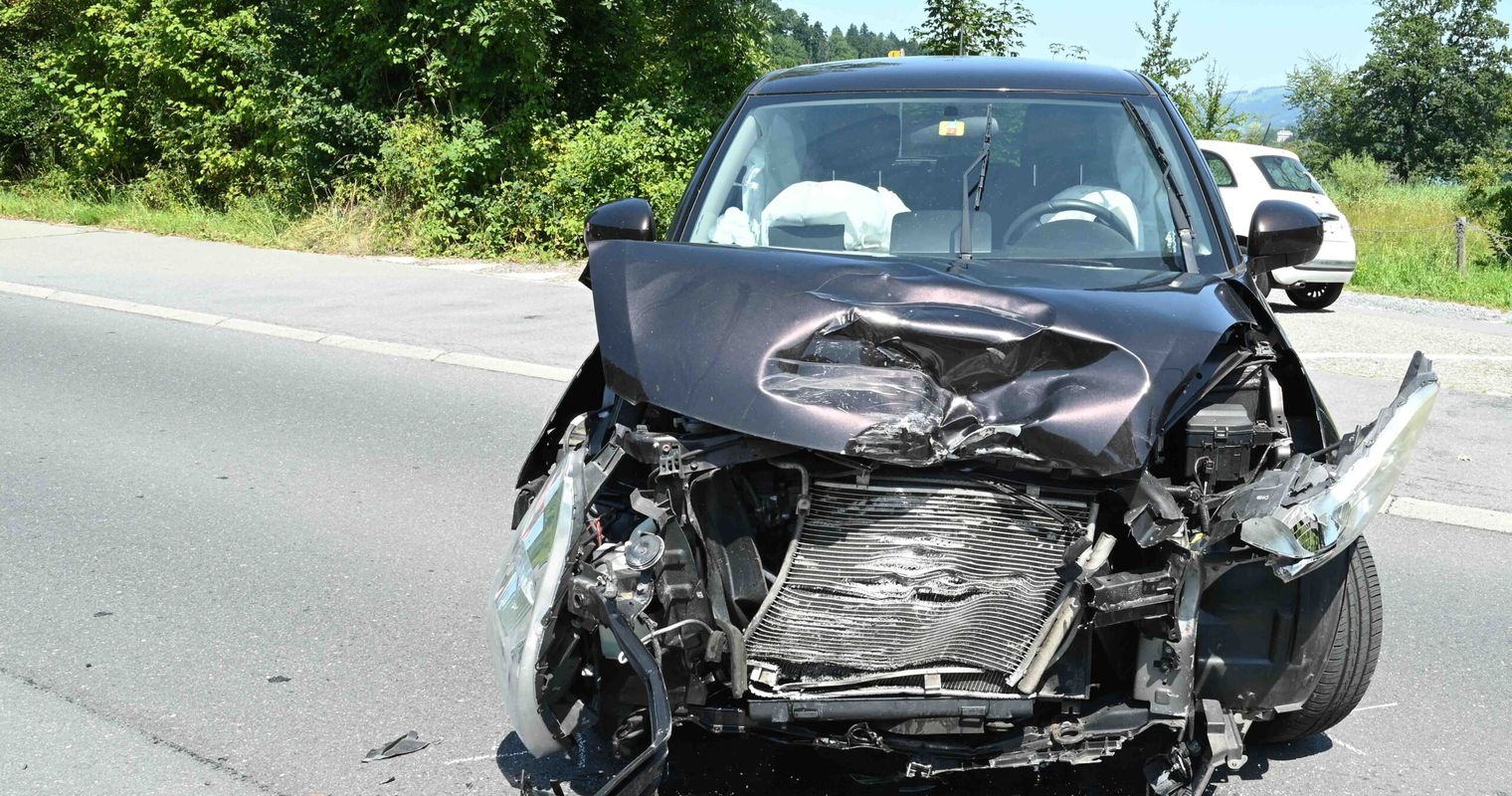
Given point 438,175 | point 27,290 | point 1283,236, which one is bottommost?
point 27,290

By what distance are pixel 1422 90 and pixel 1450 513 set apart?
60.1 m

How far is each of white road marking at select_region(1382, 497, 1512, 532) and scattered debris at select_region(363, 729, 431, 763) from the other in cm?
421

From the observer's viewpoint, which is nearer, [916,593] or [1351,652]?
[916,593]

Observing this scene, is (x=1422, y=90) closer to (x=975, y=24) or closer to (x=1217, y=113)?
(x=1217, y=113)

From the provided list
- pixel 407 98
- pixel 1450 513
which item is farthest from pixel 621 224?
pixel 407 98

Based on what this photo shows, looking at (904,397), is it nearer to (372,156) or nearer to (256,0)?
(372,156)

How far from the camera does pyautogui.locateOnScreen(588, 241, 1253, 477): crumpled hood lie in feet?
9.26

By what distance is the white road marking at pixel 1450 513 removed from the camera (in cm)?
563

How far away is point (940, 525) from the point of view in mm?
2992

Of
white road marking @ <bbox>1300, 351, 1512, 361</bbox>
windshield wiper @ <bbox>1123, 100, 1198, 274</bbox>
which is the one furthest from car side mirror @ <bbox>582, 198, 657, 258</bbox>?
white road marking @ <bbox>1300, 351, 1512, 361</bbox>

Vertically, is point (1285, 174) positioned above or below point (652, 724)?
A: above

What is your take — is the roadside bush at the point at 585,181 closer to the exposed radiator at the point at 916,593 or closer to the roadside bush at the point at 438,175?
the roadside bush at the point at 438,175

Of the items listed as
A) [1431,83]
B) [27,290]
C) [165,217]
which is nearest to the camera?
[27,290]

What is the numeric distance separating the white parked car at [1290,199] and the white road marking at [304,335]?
23.6ft
